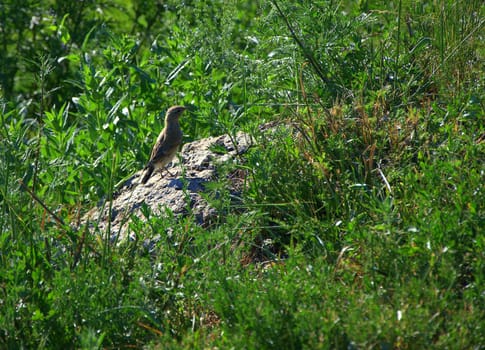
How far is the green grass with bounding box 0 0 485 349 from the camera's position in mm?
4086

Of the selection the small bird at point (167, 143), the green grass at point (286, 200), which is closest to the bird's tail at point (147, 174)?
the small bird at point (167, 143)

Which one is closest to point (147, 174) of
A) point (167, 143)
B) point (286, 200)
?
point (167, 143)

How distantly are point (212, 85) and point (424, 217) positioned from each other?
10.5ft

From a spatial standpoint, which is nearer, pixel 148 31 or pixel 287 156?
pixel 287 156

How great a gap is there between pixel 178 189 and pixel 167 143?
0.80 metres

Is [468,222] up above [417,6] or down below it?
below

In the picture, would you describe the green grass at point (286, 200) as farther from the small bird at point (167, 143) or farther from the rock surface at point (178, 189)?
the small bird at point (167, 143)

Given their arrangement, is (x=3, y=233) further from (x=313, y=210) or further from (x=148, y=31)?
(x=148, y=31)

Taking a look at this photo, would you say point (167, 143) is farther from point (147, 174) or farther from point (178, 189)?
point (178, 189)

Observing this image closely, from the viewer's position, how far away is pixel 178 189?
609 centimetres

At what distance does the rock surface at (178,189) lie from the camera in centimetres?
582

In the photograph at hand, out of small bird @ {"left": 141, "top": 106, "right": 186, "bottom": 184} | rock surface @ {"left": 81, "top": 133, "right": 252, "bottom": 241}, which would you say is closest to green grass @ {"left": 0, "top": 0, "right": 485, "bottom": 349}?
rock surface @ {"left": 81, "top": 133, "right": 252, "bottom": 241}

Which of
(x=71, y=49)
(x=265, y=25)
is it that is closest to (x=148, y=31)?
(x=71, y=49)

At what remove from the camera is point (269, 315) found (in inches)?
156
